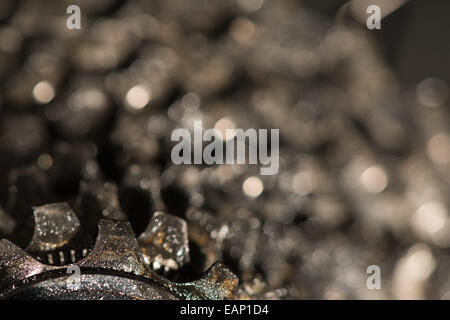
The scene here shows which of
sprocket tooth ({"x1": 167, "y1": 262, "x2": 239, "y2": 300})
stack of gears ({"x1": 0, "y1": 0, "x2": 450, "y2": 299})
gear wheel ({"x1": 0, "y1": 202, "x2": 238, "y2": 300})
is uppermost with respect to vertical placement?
stack of gears ({"x1": 0, "y1": 0, "x2": 450, "y2": 299})

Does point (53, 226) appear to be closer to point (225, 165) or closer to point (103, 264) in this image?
point (103, 264)

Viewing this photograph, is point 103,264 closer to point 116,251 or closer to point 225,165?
point 116,251

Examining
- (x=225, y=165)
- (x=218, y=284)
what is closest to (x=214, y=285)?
(x=218, y=284)

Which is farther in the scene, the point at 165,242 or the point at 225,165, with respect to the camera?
the point at 225,165

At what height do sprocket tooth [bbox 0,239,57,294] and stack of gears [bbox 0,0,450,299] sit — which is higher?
stack of gears [bbox 0,0,450,299]

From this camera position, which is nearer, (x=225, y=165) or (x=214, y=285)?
(x=214, y=285)
